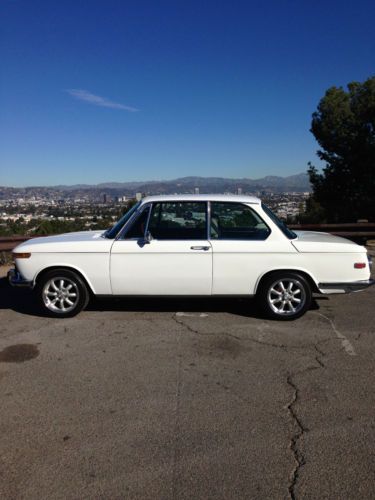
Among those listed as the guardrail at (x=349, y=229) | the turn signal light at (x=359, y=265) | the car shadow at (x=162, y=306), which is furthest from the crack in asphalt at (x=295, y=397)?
the guardrail at (x=349, y=229)

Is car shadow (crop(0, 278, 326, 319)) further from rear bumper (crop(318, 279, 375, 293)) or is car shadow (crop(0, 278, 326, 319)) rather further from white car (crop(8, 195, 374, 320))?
rear bumper (crop(318, 279, 375, 293))

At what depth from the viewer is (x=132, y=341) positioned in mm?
4457

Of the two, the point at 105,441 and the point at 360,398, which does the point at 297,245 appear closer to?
the point at 360,398

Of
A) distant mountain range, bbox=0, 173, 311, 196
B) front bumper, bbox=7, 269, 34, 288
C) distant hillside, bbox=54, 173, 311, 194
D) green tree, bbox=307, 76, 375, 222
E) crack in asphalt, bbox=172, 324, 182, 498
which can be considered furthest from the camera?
green tree, bbox=307, 76, 375, 222

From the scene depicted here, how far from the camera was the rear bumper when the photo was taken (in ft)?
16.3

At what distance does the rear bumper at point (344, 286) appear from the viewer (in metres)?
4.96

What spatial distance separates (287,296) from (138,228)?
2135mm

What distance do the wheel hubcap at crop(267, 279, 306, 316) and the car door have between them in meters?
0.83

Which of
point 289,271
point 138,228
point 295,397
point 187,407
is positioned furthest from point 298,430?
point 138,228

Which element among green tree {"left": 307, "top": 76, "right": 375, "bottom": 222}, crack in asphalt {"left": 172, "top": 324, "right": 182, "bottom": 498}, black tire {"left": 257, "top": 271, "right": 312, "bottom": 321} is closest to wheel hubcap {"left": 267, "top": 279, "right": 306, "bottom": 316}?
black tire {"left": 257, "top": 271, "right": 312, "bottom": 321}

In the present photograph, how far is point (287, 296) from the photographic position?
5020 mm

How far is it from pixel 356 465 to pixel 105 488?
154 centimetres

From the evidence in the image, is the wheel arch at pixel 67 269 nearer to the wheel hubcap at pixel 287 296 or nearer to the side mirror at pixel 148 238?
the side mirror at pixel 148 238

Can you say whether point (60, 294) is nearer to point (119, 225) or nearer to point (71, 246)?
point (71, 246)
